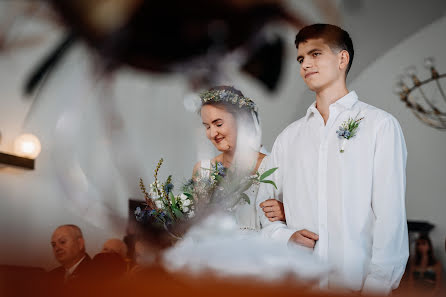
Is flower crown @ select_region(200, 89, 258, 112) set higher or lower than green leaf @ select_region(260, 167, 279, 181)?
higher

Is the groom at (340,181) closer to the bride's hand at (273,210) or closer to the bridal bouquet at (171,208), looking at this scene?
the bride's hand at (273,210)

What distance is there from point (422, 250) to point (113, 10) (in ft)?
8.23

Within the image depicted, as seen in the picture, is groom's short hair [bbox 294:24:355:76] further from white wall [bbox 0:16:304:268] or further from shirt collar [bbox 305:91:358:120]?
white wall [bbox 0:16:304:268]

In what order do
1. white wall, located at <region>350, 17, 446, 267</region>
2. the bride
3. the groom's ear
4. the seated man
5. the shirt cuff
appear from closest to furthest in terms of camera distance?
the shirt cuff < the groom's ear < the bride < white wall, located at <region>350, 17, 446, 267</region> < the seated man

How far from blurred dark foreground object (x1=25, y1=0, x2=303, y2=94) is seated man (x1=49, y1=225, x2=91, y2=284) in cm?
100

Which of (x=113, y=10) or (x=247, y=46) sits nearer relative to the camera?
(x=247, y=46)

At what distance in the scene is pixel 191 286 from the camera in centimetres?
67

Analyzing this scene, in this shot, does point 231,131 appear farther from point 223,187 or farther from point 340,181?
point 340,181

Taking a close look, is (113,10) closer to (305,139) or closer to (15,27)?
(15,27)

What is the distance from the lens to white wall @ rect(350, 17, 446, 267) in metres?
2.86

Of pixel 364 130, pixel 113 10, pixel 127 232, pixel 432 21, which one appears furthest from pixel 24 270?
pixel 432 21

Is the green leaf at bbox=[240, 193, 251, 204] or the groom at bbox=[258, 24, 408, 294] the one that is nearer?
the groom at bbox=[258, 24, 408, 294]

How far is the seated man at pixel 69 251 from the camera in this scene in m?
3.29

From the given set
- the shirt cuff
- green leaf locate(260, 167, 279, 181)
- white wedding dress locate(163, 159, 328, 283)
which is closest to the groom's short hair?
green leaf locate(260, 167, 279, 181)
